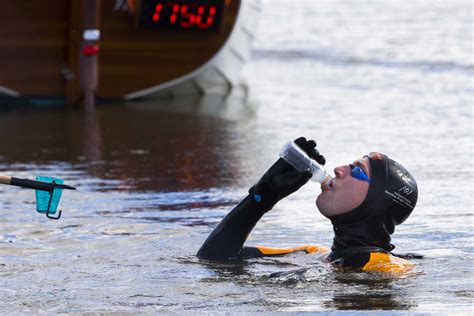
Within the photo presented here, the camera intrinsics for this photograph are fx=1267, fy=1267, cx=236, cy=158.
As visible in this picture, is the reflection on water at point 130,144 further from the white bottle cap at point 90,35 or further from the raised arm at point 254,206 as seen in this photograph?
the raised arm at point 254,206

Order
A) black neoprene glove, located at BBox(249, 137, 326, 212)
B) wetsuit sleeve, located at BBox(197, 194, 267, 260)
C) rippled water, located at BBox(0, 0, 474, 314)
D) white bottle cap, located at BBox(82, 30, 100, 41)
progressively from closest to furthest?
rippled water, located at BBox(0, 0, 474, 314)
black neoprene glove, located at BBox(249, 137, 326, 212)
wetsuit sleeve, located at BBox(197, 194, 267, 260)
white bottle cap, located at BBox(82, 30, 100, 41)

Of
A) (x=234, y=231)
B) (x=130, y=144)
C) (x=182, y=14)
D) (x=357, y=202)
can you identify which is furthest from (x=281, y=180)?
(x=182, y=14)

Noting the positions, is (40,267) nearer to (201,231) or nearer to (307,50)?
(201,231)

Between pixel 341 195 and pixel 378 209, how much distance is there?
0.22 meters

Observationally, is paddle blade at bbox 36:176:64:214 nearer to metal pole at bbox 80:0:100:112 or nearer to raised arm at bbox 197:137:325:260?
raised arm at bbox 197:137:325:260

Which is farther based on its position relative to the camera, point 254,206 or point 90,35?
point 90,35

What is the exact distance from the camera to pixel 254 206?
6824mm

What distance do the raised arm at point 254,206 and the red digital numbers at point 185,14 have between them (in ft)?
27.6

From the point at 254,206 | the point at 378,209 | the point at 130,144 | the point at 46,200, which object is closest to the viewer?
the point at 46,200

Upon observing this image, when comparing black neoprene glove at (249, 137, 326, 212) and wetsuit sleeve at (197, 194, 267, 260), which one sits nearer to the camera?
black neoprene glove at (249, 137, 326, 212)

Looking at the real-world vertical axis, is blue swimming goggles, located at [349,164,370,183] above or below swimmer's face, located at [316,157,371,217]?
above

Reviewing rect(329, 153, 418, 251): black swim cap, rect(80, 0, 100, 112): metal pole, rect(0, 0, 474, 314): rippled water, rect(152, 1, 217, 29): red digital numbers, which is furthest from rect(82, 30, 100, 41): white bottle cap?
rect(329, 153, 418, 251): black swim cap

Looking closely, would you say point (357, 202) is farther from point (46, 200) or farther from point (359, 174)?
→ point (46, 200)

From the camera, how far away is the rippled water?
6.45m
